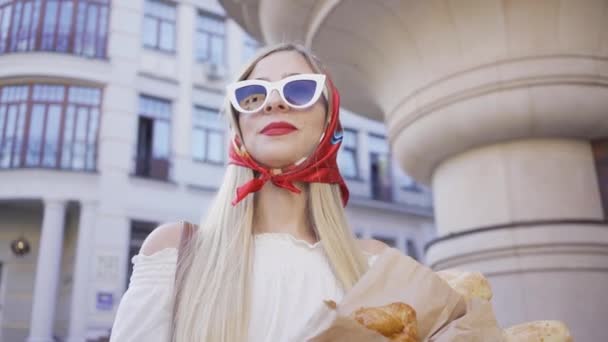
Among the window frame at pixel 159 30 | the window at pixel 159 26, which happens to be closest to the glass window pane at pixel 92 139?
the window frame at pixel 159 30

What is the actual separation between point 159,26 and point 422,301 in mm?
18519

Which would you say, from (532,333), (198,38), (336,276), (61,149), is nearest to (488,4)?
(532,333)

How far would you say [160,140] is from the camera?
18.0 m

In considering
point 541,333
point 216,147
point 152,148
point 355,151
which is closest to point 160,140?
point 152,148

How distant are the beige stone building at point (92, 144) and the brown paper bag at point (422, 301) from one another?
14.2 metres

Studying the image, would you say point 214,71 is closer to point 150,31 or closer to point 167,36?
point 167,36

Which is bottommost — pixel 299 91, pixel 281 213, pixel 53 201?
pixel 281 213

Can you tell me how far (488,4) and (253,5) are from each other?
2585mm

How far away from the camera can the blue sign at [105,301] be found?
50.0 feet

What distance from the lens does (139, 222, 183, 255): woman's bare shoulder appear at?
1.79 meters

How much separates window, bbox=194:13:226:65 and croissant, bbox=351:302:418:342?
1838cm

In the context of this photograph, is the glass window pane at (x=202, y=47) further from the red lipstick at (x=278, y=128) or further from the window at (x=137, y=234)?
the red lipstick at (x=278, y=128)

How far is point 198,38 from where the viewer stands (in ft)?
64.0

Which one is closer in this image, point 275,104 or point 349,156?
point 275,104
